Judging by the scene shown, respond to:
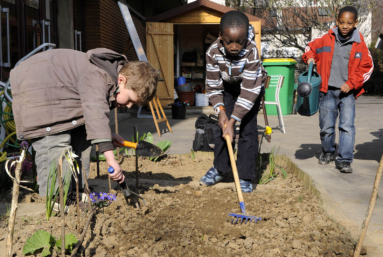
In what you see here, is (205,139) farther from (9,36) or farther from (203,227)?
(9,36)

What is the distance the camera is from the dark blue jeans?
11.6 feet

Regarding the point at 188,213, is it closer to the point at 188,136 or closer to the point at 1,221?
the point at 1,221

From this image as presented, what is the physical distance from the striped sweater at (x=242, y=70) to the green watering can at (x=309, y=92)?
3.69 feet

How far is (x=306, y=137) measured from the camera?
696cm

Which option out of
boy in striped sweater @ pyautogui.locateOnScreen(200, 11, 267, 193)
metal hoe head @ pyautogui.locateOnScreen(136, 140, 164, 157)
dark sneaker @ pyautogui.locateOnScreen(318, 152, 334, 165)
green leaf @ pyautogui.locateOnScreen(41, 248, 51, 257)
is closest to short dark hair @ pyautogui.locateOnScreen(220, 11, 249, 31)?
boy in striped sweater @ pyautogui.locateOnScreen(200, 11, 267, 193)

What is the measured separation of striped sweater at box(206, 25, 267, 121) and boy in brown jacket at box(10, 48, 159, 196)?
3.37 ft

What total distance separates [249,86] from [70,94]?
1.48 metres

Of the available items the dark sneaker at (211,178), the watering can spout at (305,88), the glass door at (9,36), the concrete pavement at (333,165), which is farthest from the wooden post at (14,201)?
the glass door at (9,36)

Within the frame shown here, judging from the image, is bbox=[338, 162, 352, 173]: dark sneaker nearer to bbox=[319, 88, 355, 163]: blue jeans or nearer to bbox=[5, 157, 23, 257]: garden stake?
bbox=[319, 88, 355, 163]: blue jeans

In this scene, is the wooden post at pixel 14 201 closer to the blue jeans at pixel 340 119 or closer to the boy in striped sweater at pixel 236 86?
the boy in striped sweater at pixel 236 86

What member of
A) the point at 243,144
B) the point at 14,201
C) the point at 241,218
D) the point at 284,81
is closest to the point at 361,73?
the point at 243,144

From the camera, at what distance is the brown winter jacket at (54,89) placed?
98.9 inches

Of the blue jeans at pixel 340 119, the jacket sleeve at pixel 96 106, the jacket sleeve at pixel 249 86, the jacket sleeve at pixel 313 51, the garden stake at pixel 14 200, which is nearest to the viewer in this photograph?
the garden stake at pixel 14 200

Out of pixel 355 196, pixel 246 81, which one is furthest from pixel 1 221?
pixel 355 196
